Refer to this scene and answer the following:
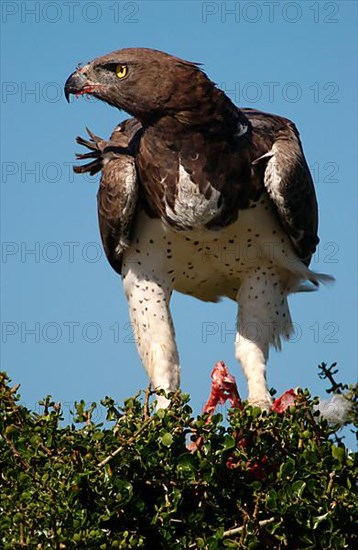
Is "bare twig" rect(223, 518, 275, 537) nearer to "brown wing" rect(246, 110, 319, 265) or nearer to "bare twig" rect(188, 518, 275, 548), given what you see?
"bare twig" rect(188, 518, 275, 548)

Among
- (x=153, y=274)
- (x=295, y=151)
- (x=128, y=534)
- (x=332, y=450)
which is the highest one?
(x=295, y=151)

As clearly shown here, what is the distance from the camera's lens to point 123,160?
28.3 ft

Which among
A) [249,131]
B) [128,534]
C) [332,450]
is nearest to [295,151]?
[249,131]

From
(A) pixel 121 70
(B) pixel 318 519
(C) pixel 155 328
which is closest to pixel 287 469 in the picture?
(B) pixel 318 519

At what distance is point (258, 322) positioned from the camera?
8727 millimetres

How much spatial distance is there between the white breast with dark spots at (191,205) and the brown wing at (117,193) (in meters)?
0.40

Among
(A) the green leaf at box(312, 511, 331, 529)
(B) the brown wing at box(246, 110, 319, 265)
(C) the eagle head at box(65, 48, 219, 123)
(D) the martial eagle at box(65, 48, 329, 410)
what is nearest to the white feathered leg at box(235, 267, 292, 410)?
(D) the martial eagle at box(65, 48, 329, 410)

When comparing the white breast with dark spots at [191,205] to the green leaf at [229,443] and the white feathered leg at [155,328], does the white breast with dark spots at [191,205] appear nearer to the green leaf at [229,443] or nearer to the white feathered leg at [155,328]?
the white feathered leg at [155,328]

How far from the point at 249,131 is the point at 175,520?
3.30m

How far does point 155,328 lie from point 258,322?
67cm

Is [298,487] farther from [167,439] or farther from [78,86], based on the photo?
[78,86]

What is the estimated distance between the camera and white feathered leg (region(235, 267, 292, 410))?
8.66 metres

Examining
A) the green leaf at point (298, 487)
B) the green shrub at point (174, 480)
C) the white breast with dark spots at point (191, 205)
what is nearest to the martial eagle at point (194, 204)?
the white breast with dark spots at point (191, 205)

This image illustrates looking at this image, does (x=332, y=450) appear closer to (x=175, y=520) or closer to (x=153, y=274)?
(x=175, y=520)
